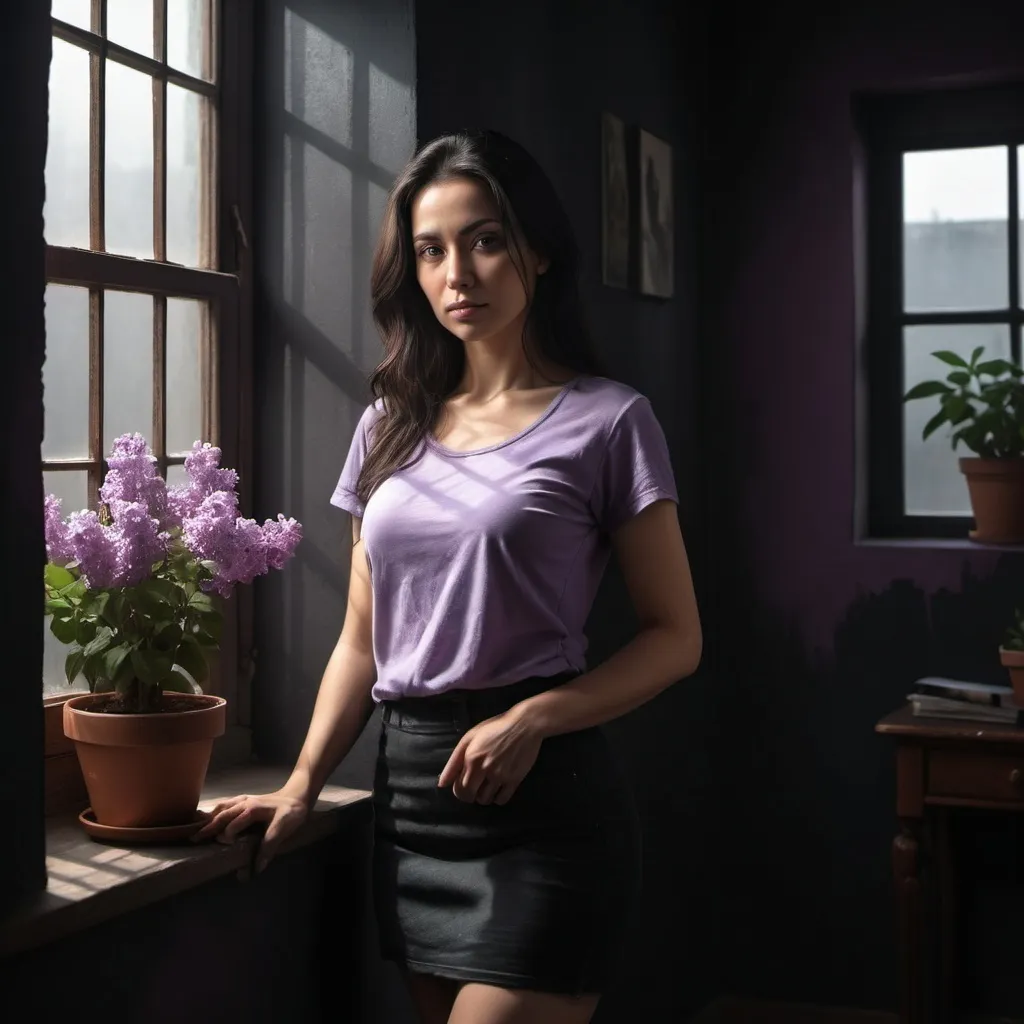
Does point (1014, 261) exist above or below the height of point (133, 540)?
above

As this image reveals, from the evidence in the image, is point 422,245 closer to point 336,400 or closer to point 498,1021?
point 336,400

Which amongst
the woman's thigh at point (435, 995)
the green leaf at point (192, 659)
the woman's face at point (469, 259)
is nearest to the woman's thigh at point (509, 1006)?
the woman's thigh at point (435, 995)

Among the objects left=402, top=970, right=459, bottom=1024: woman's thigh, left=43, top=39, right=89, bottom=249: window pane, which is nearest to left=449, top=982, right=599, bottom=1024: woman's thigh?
left=402, top=970, right=459, bottom=1024: woman's thigh

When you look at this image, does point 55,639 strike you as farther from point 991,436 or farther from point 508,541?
point 991,436

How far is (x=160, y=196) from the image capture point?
233 cm

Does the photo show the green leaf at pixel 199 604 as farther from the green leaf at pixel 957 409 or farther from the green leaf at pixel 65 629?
the green leaf at pixel 957 409

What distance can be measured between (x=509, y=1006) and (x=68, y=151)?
1.36 m

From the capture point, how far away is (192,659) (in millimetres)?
1945

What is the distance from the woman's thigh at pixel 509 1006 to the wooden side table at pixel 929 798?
1480 millimetres

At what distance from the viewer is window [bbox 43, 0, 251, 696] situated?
7.06 feet

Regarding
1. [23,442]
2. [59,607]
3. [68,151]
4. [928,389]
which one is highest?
[68,151]

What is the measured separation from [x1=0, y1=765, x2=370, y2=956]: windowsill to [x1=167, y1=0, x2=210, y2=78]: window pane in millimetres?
1182

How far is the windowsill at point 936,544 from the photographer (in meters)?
3.56

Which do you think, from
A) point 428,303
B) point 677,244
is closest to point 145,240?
point 428,303
